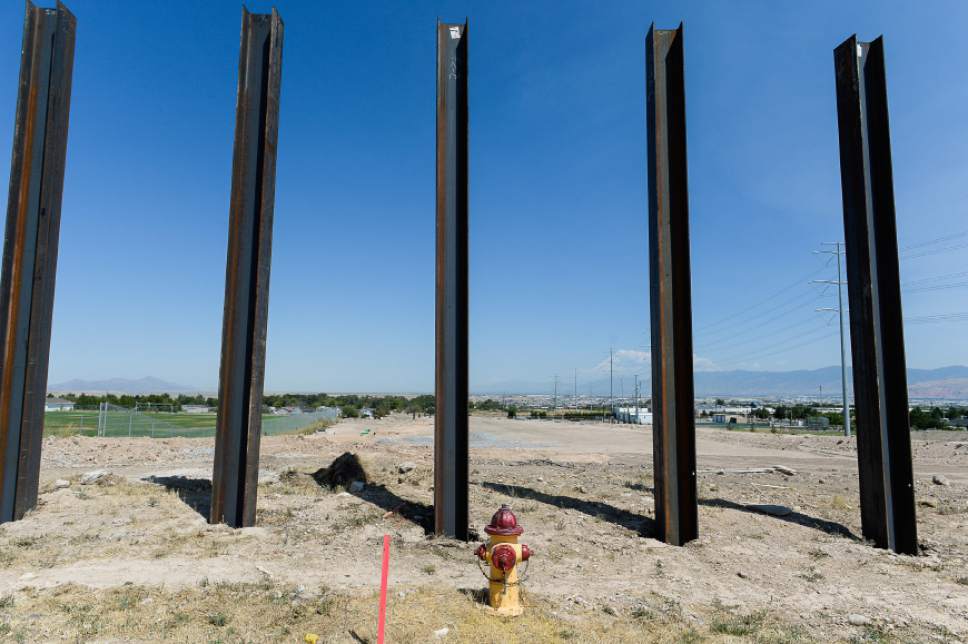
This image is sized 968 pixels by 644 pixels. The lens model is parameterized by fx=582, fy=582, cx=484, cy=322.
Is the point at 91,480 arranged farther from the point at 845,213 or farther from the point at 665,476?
the point at 845,213

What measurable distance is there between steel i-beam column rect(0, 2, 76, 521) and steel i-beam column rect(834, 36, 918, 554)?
40.3 ft

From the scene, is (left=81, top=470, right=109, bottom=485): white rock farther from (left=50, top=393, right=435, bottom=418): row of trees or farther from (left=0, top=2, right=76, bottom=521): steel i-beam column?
(left=50, top=393, right=435, bottom=418): row of trees

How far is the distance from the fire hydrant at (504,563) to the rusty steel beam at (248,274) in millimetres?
4570

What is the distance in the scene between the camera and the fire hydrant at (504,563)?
5.29 metres

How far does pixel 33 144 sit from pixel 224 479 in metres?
6.09

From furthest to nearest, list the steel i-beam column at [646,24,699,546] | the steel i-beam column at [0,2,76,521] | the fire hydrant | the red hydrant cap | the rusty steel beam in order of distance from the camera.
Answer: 1. the steel i-beam column at [0,2,76,521]
2. the rusty steel beam
3. the steel i-beam column at [646,24,699,546]
4. the red hydrant cap
5. the fire hydrant

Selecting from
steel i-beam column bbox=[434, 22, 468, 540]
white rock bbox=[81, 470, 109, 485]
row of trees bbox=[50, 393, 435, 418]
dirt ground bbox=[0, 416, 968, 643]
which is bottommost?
row of trees bbox=[50, 393, 435, 418]

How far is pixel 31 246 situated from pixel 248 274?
3.49 m

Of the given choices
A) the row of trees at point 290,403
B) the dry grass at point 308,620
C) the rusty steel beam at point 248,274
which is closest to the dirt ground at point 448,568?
the dry grass at point 308,620

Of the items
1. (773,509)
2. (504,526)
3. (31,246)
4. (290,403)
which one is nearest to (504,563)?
(504,526)

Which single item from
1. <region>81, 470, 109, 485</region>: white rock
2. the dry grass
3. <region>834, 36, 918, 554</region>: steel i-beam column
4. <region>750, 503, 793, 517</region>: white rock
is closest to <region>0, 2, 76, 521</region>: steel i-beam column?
<region>81, 470, 109, 485</region>: white rock

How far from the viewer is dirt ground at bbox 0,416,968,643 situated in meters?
5.09

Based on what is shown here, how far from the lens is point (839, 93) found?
9047mm

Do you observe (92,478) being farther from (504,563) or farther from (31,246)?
(504,563)
